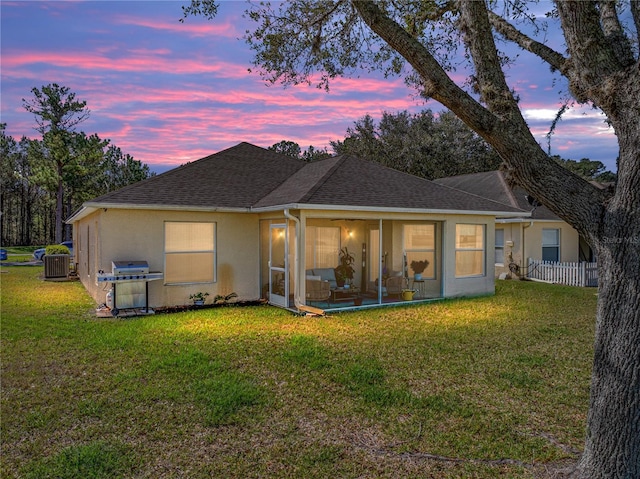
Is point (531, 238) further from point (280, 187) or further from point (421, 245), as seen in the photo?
point (280, 187)

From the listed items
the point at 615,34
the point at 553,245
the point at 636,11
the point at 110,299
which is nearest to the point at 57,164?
the point at 110,299

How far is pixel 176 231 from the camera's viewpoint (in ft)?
38.4

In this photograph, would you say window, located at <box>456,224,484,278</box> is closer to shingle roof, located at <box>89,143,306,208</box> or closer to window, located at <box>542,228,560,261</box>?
window, located at <box>542,228,560,261</box>

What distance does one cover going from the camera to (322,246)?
14.4 meters

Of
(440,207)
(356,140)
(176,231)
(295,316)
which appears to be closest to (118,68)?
(176,231)

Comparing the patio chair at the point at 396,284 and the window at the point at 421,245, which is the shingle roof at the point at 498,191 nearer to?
the window at the point at 421,245

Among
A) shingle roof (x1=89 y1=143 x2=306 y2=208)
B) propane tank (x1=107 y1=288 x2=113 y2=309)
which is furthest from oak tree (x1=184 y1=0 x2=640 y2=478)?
propane tank (x1=107 y1=288 x2=113 y2=309)

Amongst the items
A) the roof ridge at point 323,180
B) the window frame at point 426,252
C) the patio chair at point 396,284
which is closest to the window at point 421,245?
the window frame at point 426,252

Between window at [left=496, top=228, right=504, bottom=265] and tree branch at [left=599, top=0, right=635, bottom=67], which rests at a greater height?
tree branch at [left=599, top=0, right=635, bottom=67]

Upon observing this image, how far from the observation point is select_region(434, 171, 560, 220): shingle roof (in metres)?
17.9

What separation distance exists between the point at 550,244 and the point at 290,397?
1654 centimetres

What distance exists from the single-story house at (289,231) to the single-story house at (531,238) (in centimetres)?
400

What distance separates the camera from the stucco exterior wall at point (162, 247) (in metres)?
10.7

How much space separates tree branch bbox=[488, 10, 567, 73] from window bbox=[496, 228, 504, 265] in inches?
577
